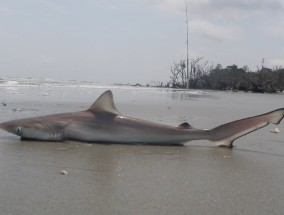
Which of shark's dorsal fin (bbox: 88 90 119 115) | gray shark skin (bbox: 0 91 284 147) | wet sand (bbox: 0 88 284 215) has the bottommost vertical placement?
wet sand (bbox: 0 88 284 215)

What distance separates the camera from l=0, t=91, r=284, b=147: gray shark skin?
5.39 meters

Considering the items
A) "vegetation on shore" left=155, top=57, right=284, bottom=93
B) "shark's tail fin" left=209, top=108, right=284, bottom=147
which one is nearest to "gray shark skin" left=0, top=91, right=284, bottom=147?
"shark's tail fin" left=209, top=108, right=284, bottom=147

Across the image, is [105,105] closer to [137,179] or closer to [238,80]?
[137,179]

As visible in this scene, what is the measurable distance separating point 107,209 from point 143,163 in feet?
5.36

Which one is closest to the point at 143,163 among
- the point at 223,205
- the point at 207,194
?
the point at 207,194

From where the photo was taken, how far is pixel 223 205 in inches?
112

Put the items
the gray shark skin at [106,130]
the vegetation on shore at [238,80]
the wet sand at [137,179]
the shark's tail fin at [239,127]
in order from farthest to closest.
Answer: the vegetation on shore at [238,80], the gray shark skin at [106,130], the shark's tail fin at [239,127], the wet sand at [137,179]

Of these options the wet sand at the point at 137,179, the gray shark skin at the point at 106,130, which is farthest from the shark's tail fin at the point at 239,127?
the wet sand at the point at 137,179

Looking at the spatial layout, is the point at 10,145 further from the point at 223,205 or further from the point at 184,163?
the point at 223,205

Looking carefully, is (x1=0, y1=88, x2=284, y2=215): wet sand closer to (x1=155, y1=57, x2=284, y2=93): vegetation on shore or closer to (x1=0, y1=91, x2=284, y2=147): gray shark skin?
(x1=0, y1=91, x2=284, y2=147): gray shark skin

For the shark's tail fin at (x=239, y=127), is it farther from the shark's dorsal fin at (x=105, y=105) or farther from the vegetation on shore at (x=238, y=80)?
the vegetation on shore at (x=238, y=80)

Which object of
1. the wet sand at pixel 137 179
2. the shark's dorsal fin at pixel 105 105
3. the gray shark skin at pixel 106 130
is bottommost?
the wet sand at pixel 137 179

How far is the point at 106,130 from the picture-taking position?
5.45 meters

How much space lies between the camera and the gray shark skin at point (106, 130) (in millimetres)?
5387
